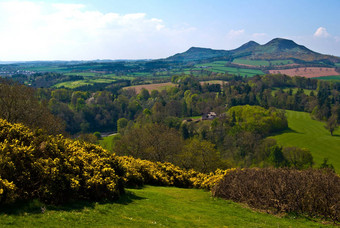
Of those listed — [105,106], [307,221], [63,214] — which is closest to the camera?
[63,214]

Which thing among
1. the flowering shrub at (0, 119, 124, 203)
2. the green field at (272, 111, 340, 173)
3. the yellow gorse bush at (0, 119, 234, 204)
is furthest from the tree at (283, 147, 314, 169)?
the flowering shrub at (0, 119, 124, 203)

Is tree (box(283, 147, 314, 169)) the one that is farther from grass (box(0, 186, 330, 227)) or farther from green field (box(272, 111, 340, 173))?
grass (box(0, 186, 330, 227))

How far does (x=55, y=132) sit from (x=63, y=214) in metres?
25.4

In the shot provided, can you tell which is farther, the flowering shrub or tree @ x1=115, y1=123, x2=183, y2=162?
tree @ x1=115, y1=123, x2=183, y2=162

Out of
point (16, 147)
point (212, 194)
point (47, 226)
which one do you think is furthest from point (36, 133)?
point (212, 194)

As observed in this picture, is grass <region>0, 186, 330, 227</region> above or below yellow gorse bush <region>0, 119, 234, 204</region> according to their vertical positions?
below

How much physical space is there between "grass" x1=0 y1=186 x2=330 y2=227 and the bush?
1052 millimetres

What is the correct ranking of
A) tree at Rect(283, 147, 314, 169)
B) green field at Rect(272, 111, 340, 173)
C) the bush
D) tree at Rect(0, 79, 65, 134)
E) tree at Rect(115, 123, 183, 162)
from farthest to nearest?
green field at Rect(272, 111, 340, 173) → tree at Rect(283, 147, 314, 169) → tree at Rect(115, 123, 183, 162) → tree at Rect(0, 79, 65, 134) → the bush

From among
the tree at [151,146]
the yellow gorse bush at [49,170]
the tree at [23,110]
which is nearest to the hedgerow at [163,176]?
the yellow gorse bush at [49,170]

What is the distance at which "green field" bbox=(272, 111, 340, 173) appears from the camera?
252ft

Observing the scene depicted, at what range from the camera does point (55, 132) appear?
1375 inches

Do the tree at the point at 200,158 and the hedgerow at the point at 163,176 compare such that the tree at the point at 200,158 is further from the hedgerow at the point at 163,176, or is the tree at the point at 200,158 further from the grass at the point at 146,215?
the grass at the point at 146,215

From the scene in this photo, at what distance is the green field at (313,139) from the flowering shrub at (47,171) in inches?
2701

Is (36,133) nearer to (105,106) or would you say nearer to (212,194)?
(212,194)
